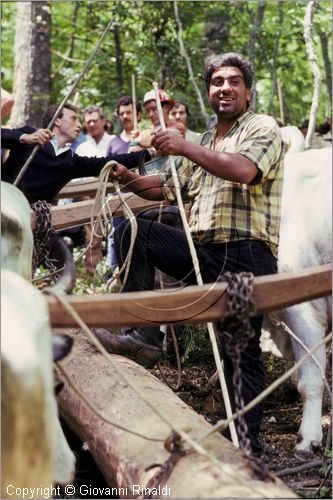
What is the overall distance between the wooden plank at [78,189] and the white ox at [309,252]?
1.51 m

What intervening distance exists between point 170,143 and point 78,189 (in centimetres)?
203

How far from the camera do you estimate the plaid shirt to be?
16.0 feet

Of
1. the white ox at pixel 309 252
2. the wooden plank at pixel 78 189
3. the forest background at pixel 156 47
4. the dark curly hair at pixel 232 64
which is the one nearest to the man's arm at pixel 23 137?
the wooden plank at pixel 78 189

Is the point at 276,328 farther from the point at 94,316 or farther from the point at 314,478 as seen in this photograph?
the point at 94,316

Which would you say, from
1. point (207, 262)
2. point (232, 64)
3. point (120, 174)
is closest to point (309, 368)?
point (207, 262)

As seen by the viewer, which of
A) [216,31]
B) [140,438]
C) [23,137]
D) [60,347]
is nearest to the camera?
[60,347]

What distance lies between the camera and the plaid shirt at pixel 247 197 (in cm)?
489

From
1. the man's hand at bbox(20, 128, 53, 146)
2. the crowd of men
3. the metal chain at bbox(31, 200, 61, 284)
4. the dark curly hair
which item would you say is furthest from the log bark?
the dark curly hair

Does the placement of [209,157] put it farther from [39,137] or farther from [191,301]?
[39,137]

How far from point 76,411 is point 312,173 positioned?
2.08 metres

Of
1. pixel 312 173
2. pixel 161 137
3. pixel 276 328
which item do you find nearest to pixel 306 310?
pixel 276 328

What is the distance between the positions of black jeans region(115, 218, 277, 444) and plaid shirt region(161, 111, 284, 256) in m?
0.07

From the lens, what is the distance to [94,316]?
3.42 m

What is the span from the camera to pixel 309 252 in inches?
207
